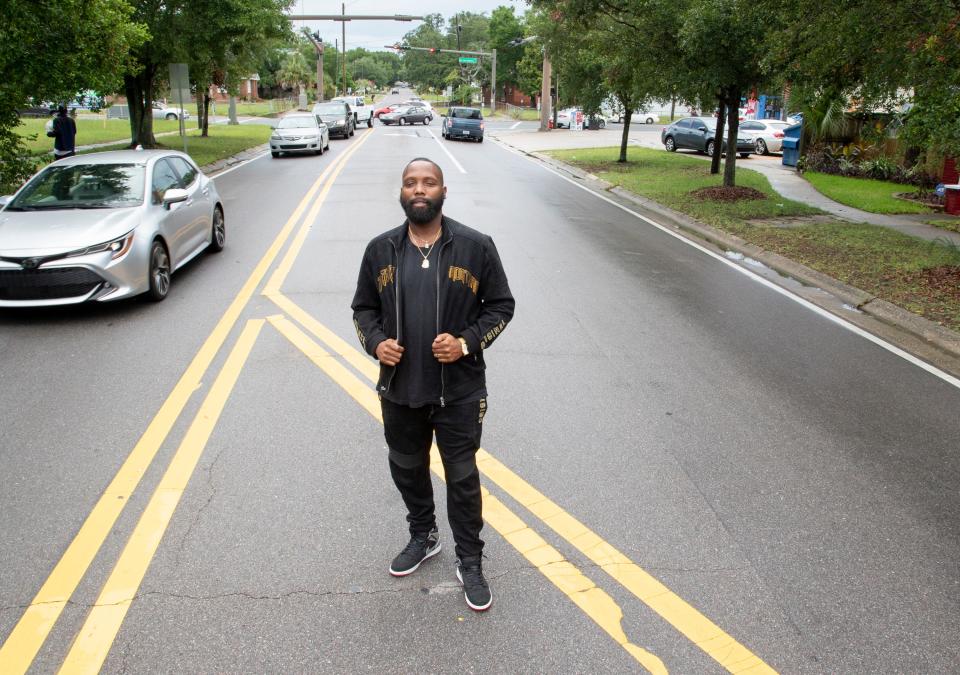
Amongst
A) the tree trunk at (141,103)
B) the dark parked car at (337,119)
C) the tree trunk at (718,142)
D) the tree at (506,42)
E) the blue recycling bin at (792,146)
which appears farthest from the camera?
the tree at (506,42)

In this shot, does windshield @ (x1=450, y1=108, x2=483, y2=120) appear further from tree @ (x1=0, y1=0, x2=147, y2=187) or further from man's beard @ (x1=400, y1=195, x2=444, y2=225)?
man's beard @ (x1=400, y1=195, x2=444, y2=225)

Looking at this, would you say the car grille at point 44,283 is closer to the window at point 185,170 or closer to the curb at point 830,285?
the window at point 185,170

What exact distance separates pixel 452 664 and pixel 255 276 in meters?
7.25

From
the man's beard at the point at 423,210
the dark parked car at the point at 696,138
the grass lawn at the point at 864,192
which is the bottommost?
the grass lawn at the point at 864,192

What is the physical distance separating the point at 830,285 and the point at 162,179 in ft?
27.0

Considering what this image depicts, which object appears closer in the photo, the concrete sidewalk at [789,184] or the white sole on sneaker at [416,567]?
the white sole on sneaker at [416,567]

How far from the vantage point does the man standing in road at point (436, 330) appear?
128 inches

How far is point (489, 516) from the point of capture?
13.7 ft

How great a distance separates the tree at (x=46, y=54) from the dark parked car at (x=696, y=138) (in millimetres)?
22548

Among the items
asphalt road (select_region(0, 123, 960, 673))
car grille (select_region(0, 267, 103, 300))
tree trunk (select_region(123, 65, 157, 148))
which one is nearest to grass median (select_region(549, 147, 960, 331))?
asphalt road (select_region(0, 123, 960, 673))

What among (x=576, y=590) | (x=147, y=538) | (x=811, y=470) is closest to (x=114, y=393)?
(x=147, y=538)

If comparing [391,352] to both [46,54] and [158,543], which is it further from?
[46,54]

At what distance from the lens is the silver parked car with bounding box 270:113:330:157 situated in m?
27.0

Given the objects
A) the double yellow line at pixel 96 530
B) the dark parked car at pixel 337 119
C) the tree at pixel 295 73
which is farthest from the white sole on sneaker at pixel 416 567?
the tree at pixel 295 73
